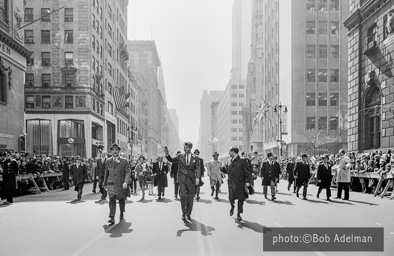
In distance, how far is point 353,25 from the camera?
30859 mm

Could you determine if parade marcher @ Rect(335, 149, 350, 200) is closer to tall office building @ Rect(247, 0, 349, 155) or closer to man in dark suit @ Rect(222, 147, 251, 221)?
man in dark suit @ Rect(222, 147, 251, 221)

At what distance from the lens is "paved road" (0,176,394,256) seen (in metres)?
7.34

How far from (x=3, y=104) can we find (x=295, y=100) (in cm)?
3704

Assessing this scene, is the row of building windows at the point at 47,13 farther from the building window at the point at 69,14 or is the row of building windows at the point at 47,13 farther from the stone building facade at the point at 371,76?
the stone building facade at the point at 371,76

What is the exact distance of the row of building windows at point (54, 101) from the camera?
154ft

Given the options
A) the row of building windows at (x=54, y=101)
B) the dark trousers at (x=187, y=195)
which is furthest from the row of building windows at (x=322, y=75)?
the dark trousers at (x=187, y=195)

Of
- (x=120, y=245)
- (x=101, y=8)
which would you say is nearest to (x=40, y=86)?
(x=101, y=8)

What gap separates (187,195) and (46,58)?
1673 inches

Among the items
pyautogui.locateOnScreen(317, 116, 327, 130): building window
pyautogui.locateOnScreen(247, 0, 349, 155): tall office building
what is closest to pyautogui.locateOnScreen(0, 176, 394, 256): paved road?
pyautogui.locateOnScreen(247, 0, 349, 155): tall office building

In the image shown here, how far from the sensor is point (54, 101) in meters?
47.4

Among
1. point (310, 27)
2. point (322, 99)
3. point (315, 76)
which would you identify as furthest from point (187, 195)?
point (310, 27)

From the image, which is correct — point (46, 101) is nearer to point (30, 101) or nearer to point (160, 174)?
point (30, 101)

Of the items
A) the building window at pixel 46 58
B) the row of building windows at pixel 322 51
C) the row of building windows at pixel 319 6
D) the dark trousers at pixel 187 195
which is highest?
the row of building windows at pixel 319 6

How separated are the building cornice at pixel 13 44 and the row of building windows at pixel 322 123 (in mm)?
35714
